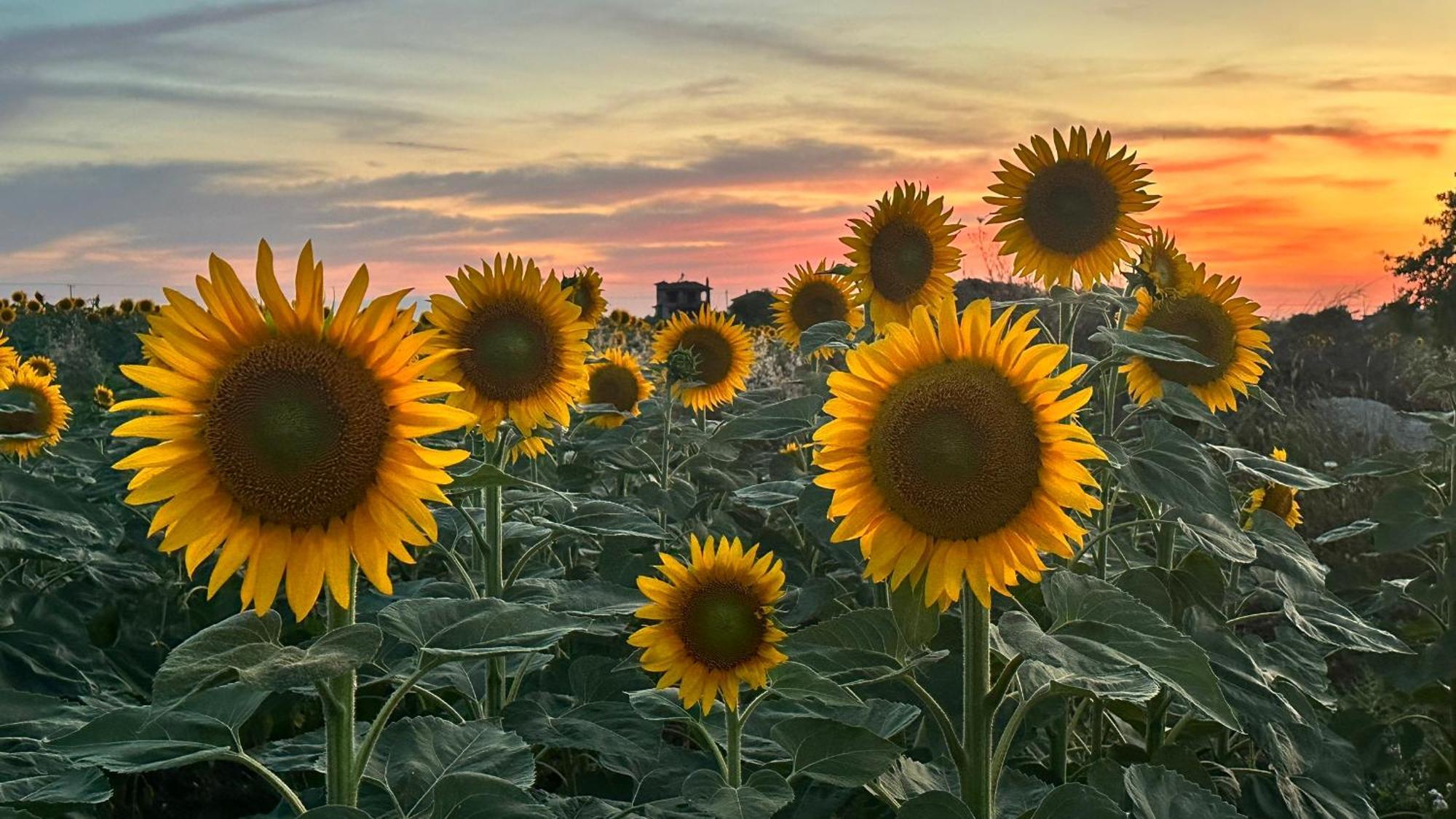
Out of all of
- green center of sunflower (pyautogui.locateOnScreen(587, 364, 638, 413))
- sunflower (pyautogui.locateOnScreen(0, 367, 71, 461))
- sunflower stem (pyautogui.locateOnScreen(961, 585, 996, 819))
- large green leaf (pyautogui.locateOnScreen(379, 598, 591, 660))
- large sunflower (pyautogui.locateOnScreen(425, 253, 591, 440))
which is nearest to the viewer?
large green leaf (pyautogui.locateOnScreen(379, 598, 591, 660))

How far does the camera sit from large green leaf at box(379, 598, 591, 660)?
190 centimetres

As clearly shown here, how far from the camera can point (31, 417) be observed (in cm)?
534

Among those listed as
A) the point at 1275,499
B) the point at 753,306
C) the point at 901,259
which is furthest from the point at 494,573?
the point at 753,306

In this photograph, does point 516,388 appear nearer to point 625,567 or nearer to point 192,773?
point 625,567

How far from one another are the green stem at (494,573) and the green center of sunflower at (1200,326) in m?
2.13

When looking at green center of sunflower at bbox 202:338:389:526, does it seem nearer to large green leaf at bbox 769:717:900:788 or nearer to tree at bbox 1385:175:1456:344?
large green leaf at bbox 769:717:900:788

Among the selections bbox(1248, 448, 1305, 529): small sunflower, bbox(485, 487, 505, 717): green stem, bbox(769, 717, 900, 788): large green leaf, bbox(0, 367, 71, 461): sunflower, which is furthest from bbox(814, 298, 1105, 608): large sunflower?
bbox(0, 367, 71, 461): sunflower

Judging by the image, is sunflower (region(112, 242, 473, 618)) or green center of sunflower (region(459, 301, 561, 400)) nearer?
sunflower (region(112, 242, 473, 618))

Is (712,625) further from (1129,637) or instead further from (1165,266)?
(1165,266)

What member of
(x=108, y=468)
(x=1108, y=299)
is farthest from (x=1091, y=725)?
(x=108, y=468)

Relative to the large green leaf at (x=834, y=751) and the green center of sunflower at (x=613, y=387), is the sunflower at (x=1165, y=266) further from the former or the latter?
the green center of sunflower at (x=613, y=387)

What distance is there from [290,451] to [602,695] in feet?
4.12

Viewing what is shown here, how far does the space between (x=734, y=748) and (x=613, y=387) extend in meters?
3.92

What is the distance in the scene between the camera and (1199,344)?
3.90 m
